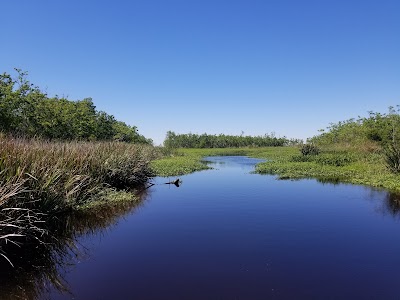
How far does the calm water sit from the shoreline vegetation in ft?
4.61

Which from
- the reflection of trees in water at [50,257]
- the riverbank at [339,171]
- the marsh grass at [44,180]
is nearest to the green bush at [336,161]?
the riverbank at [339,171]

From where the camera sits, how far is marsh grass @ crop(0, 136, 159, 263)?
7.38 metres

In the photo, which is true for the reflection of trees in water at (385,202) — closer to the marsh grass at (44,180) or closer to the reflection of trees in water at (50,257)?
the reflection of trees in water at (50,257)

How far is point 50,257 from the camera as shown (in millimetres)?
7844

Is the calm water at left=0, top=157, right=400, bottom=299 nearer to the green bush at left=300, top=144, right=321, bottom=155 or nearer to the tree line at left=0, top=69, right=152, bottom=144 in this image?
the tree line at left=0, top=69, right=152, bottom=144

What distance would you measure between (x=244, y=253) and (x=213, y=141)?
80.6 metres

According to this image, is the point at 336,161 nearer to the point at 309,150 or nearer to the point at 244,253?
the point at 309,150

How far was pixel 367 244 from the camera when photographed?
908cm

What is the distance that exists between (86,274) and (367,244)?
696cm

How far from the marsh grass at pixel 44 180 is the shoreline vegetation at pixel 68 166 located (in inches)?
Answer: 0.8

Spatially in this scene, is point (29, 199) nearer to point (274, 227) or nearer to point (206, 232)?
point (206, 232)

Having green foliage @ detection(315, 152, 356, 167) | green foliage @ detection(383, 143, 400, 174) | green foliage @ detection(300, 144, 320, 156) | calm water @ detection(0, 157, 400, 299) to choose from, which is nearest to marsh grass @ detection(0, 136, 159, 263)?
calm water @ detection(0, 157, 400, 299)

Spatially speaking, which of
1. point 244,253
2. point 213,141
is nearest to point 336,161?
point 244,253

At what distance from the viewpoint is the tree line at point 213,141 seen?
8806cm
